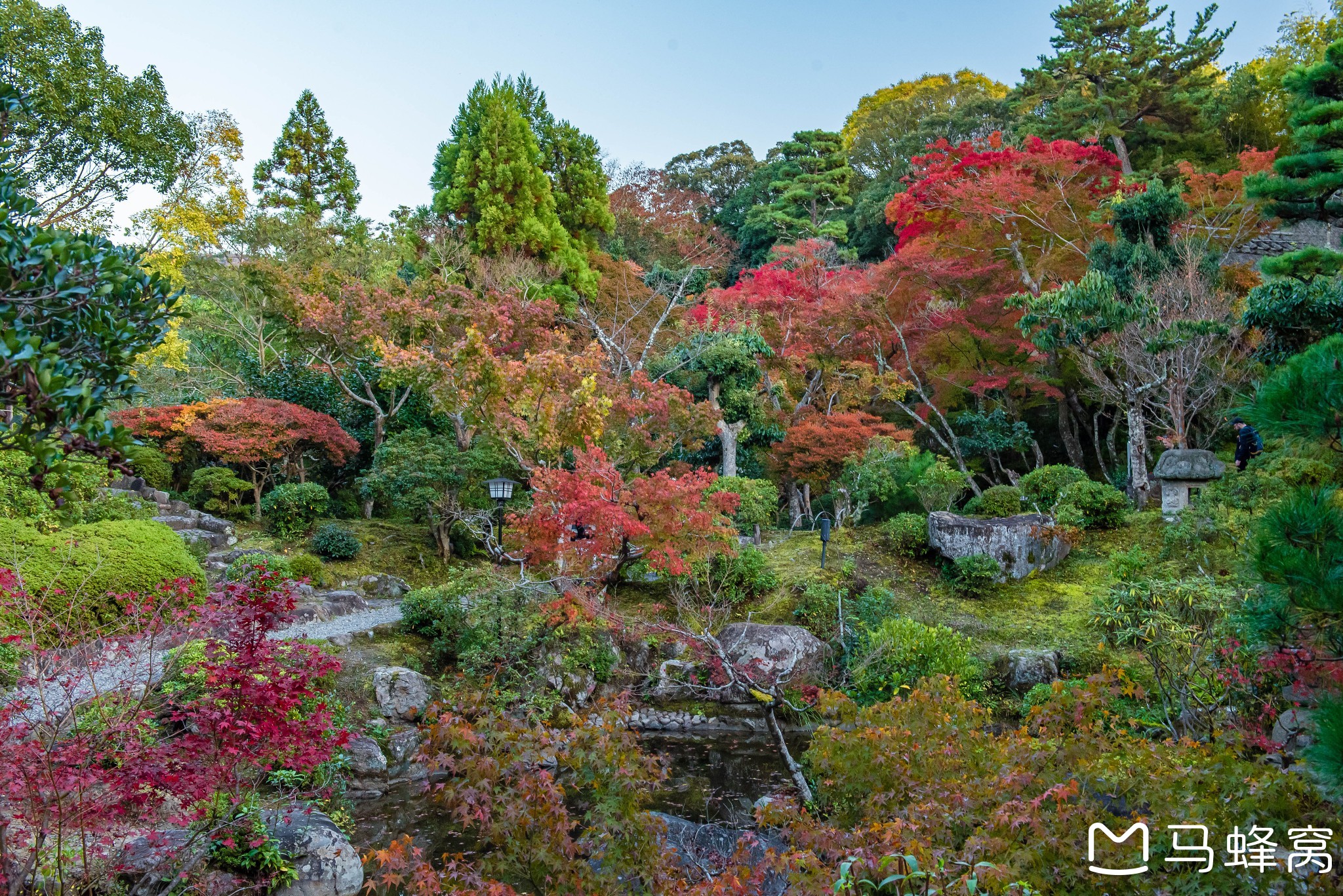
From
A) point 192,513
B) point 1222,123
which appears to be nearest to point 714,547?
point 192,513

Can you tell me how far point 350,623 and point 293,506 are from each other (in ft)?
10.7

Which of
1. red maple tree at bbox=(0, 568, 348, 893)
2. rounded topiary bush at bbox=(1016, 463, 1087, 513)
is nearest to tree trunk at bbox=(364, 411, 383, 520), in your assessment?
red maple tree at bbox=(0, 568, 348, 893)

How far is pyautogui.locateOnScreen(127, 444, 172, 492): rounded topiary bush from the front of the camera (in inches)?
460

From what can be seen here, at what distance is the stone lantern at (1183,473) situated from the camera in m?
9.35

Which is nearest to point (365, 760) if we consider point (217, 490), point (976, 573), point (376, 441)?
point (217, 490)

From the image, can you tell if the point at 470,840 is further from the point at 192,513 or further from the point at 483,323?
the point at 192,513

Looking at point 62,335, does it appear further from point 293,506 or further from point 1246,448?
point 1246,448

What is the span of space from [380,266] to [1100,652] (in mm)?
16199

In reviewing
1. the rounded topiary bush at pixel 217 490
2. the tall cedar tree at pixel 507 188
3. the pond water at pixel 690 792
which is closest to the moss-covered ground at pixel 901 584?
the rounded topiary bush at pixel 217 490

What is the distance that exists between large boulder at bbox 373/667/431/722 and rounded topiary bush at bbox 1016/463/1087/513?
841cm

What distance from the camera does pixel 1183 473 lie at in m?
9.38

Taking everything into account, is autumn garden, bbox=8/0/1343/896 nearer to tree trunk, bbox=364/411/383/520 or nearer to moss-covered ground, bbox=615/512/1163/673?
moss-covered ground, bbox=615/512/1163/673

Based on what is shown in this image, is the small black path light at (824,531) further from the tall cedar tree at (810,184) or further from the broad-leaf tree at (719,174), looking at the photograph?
the broad-leaf tree at (719,174)

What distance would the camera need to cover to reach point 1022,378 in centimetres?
1326
